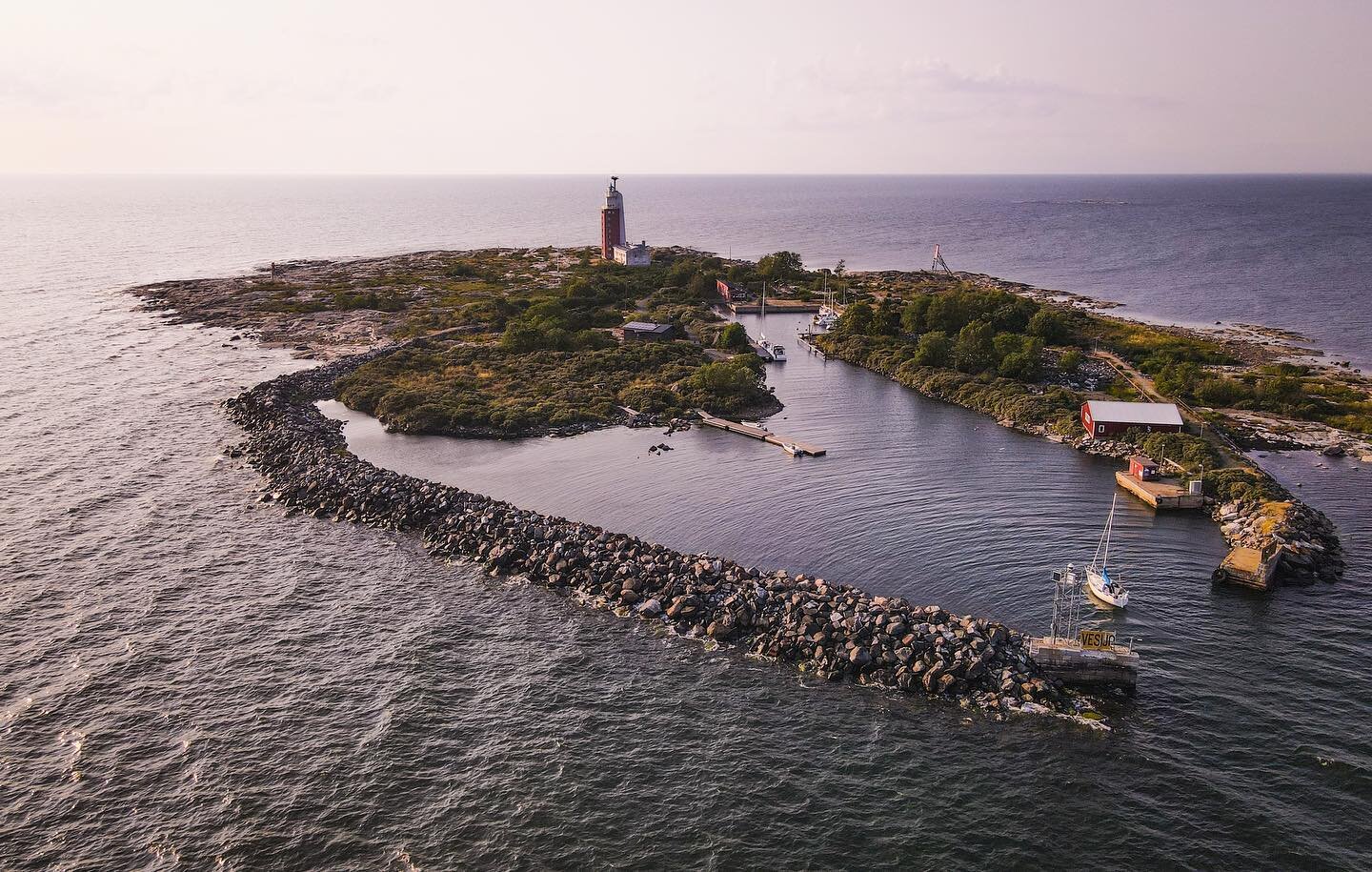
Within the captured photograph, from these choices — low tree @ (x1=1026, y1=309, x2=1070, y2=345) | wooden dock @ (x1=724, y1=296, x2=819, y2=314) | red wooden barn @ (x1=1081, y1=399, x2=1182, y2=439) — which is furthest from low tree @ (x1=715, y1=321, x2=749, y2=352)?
red wooden barn @ (x1=1081, y1=399, x2=1182, y2=439)

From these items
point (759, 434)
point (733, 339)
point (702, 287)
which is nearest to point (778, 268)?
point (702, 287)

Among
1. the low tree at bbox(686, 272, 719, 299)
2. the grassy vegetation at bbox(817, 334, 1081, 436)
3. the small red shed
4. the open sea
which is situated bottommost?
the open sea

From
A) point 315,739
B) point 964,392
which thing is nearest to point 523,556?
point 315,739

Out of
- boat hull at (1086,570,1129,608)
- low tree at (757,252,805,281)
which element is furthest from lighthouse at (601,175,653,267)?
boat hull at (1086,570,1129,608)

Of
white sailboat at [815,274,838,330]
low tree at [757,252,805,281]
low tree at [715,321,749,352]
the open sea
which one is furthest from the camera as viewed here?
low tree at [757,252,805,281]

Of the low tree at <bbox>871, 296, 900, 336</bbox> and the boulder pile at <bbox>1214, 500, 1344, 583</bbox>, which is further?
the low tree at <bbox>871, 296, 900, 336</bbox>

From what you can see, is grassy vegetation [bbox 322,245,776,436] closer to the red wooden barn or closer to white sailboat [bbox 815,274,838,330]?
white sailboat [bbox 815,274,838,330]

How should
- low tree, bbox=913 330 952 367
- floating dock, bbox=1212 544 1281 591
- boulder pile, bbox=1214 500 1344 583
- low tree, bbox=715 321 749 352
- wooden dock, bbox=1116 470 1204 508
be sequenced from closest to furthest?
floating dock, bbox=1212 544 1281 591, boulder pile, bbox=1214 500 1344 583, wooden dock, bbox=1116 470 1204 508, low tree, bbox=913 330 952 367, low tree, bbox=715 321 749 352

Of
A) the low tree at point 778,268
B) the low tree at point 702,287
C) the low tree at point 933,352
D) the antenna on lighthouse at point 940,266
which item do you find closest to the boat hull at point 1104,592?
the low tree at point 933,352

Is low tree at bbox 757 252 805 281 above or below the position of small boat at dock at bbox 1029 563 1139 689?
above
